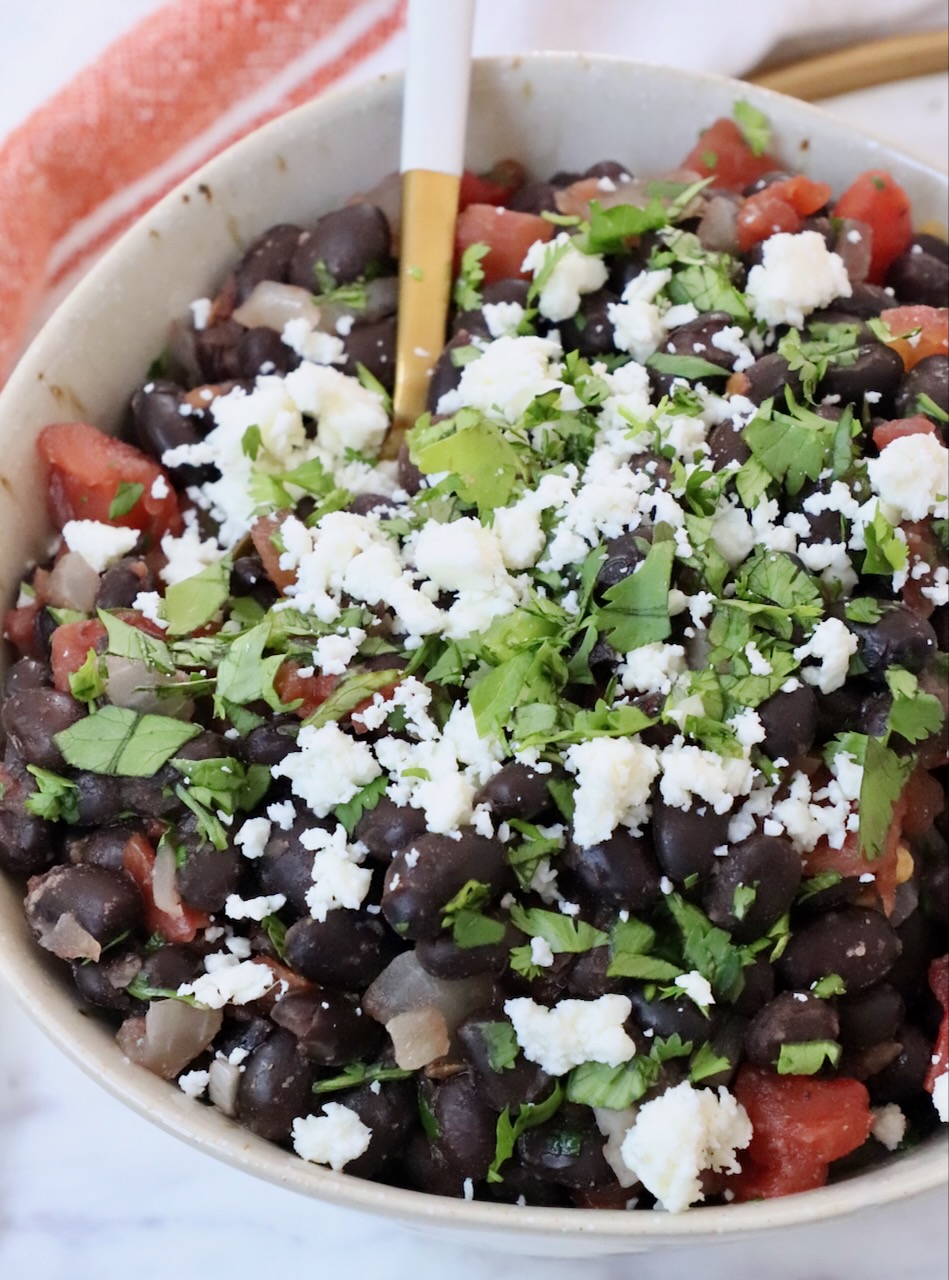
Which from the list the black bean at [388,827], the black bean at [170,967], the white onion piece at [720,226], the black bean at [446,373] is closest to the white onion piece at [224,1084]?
the black bean at [170,967]

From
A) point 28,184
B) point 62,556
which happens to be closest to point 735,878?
point 62,556

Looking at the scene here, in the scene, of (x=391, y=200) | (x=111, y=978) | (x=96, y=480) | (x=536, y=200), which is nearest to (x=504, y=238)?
(x=536, y=200)

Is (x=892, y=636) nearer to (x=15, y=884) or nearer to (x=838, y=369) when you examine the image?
(x=838, y=369)

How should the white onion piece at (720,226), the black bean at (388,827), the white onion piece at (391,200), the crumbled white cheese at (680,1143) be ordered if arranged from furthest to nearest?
the white onion piece at (391,200) → the white onion piece at (720,226) → the black bean at (388,827) → the crumbled white cheese at (680,1143)

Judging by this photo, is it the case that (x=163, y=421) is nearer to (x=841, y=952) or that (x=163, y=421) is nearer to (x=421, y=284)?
(x=421, y=284)

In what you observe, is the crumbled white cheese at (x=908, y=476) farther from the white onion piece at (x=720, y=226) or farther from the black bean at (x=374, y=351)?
the black bean at (x=374, y=351)

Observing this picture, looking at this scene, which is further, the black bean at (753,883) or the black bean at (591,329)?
the black bean at (591,329)

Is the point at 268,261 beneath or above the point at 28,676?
above
